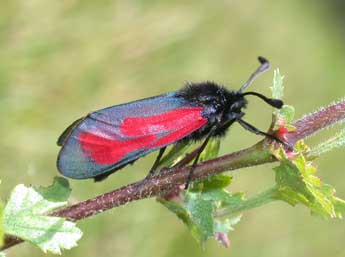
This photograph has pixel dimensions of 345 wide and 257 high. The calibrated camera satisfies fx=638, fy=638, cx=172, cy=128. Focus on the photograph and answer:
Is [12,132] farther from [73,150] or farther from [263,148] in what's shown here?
[263,148]

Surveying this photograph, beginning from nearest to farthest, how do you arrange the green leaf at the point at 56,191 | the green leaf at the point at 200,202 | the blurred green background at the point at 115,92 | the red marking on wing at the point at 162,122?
the green leaf at the point at 56,191 < the green leaf at the point at 200,202 < the red marking on wing at the point at 162,122 < the blurred green background at the point at 115,92

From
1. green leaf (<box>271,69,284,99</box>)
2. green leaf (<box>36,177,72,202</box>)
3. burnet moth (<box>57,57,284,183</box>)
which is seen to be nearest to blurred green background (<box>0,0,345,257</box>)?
burnet moth (<box>57,57,284,183</box>)

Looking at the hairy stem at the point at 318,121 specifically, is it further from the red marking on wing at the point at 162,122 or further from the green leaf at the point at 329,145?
the red marking on wing at the point at 162,122

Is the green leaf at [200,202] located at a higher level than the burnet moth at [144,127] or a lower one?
lower

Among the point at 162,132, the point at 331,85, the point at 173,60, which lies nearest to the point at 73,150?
the point at 162,132

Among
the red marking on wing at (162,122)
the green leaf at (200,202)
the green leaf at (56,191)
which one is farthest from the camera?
the red marking on wing at (162,122)

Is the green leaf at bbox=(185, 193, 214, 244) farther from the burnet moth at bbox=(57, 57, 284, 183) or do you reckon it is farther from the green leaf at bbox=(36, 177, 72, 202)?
the green leaf at bbox=(36, 177, 72, 202)

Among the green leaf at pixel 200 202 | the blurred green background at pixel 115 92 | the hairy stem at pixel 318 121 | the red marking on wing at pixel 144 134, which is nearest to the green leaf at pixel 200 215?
the green leaf at pixel 200 202

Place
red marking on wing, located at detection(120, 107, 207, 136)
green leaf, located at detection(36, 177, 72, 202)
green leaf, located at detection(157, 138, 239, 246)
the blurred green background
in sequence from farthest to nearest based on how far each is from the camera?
the blurred green background → red marking on wing, located at detection(120, 107, 207, 136) → green leaf, located at detection(157, 138, 239, 246) → green leaf, located at detection(36, 177, 72, 202)
